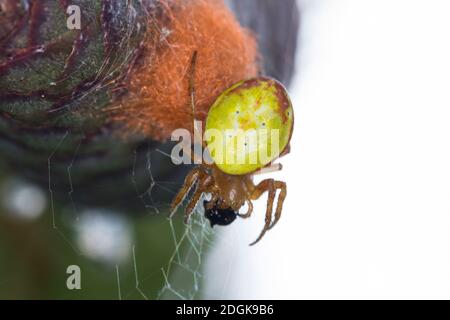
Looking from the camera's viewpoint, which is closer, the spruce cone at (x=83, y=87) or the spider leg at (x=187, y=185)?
the spruce cone at (x=83, y=87)

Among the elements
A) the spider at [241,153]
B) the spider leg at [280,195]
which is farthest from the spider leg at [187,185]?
Result: the spider leg at [280,195]

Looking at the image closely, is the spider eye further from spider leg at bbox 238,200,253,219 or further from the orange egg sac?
the orange egg sac

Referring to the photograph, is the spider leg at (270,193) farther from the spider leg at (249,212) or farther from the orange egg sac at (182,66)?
the orange egg sac at (182,66)

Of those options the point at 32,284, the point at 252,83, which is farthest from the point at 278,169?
the point at 32,284

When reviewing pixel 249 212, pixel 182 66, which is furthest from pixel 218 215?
pixel 182 66

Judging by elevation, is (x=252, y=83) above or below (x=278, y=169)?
above

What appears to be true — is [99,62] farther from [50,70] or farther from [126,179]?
[126,179]

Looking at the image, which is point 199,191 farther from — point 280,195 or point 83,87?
point 83,87
